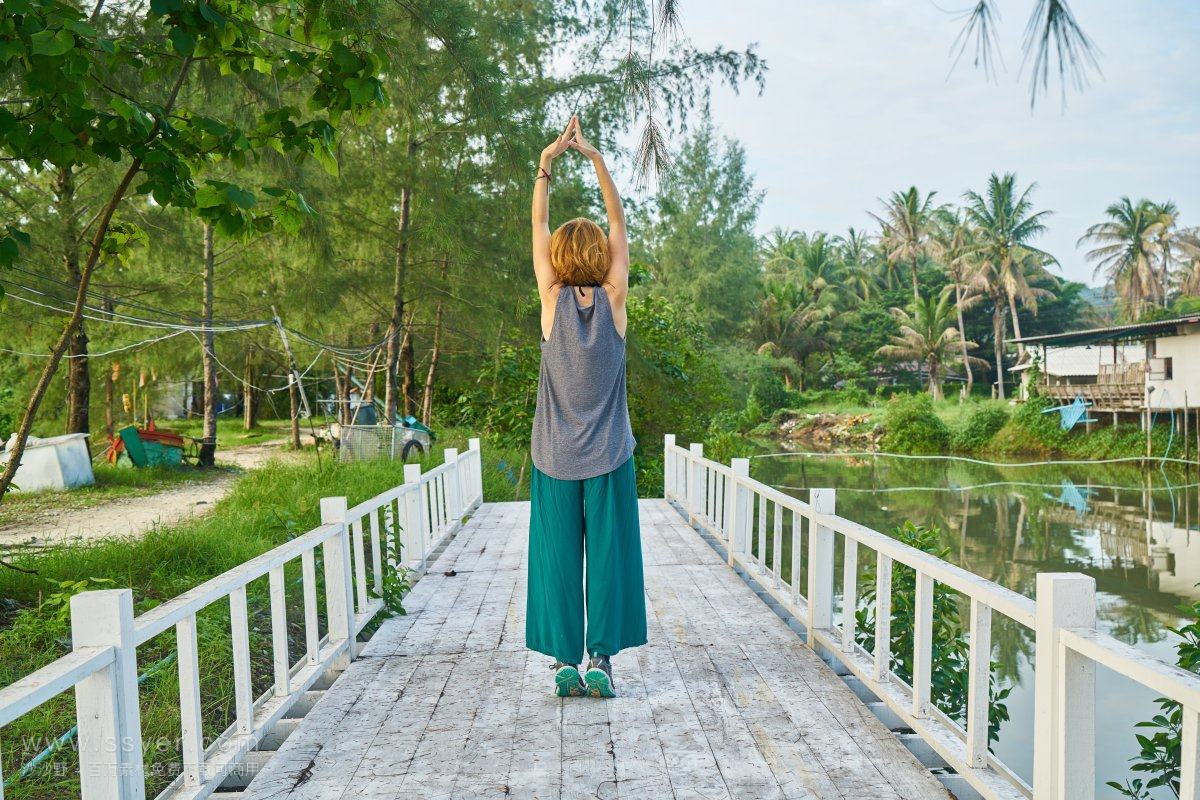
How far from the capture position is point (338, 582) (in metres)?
3.69

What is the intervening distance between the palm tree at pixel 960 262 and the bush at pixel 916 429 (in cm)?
845

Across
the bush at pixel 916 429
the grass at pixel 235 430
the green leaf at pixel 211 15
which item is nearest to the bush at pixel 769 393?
the bush at pixel 916 429

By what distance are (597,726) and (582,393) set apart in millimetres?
1055

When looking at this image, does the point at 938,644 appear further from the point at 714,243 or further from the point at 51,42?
the point at 714,243

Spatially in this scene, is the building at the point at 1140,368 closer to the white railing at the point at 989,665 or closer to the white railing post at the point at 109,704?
the white railing at the point at 989,665

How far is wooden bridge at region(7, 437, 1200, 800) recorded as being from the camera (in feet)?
6.39

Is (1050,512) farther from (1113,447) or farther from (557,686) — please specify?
(557,686)

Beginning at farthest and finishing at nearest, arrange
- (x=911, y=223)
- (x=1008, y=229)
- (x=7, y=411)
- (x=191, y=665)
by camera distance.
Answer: (x=911, y=223), (x=1008, y=229), (x=7, y=411), (x=191, y=665)

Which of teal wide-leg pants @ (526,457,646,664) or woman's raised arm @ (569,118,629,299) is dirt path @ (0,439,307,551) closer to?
teal wide-leg pants @ (526,457,646,664)

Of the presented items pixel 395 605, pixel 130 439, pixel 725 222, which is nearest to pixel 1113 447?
pixel 725 222

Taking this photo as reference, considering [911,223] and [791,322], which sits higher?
[911,223]

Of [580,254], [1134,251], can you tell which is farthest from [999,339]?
[580,254]

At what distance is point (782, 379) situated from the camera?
1578 inches

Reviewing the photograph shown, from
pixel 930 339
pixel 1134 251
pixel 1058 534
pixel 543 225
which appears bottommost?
pixel 1058 534
